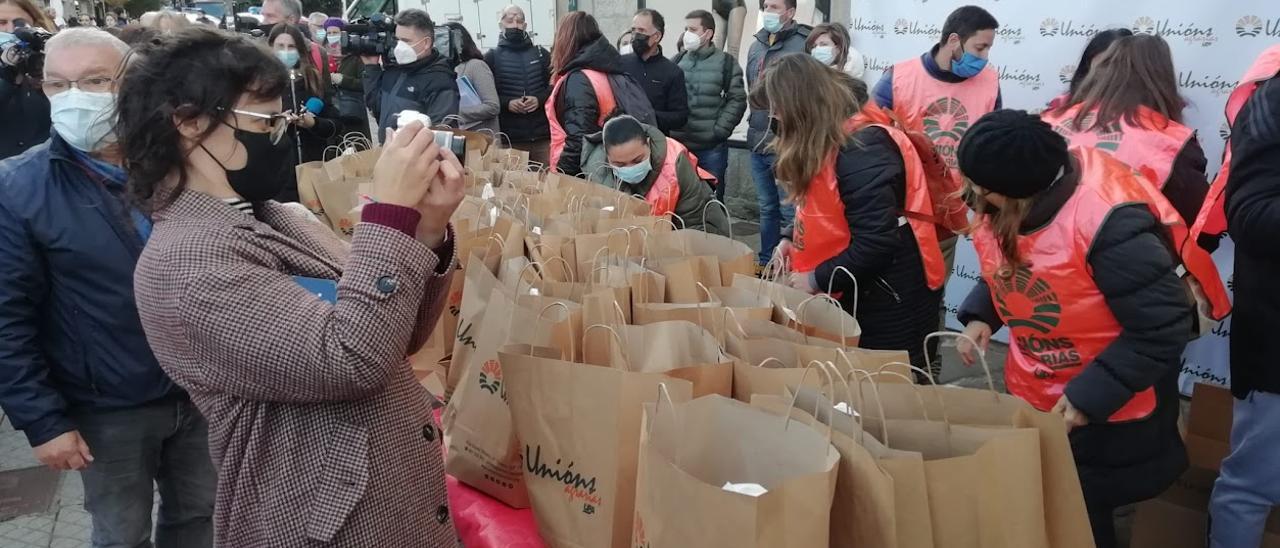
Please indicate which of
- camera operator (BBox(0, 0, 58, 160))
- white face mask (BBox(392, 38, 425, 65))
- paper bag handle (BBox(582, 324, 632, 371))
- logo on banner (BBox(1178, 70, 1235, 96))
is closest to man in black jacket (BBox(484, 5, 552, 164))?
white face mask (BBox(392, 38, 425, 65))

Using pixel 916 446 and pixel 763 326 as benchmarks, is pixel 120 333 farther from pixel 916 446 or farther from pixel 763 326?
pixel 916 446

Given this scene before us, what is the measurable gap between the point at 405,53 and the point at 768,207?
8.70 ft

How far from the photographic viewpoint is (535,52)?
692 centimetres

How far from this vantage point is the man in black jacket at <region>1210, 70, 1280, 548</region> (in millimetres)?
2236

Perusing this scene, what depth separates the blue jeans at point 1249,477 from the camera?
246cm

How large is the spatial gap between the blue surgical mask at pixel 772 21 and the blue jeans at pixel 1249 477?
4413 mm

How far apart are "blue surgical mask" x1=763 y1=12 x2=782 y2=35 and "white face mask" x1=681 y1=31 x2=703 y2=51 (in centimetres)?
62

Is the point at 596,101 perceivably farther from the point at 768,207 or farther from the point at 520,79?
the point at 768,207

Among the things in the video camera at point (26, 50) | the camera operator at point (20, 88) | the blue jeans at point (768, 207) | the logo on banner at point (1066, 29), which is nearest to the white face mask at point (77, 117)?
the video camera at point (26, 50)

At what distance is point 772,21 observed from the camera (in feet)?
21.0

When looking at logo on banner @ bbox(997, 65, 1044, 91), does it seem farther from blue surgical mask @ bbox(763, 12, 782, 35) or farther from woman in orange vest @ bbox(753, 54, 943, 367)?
blue surgical mask @ bbox(763, 12, 782, 35)

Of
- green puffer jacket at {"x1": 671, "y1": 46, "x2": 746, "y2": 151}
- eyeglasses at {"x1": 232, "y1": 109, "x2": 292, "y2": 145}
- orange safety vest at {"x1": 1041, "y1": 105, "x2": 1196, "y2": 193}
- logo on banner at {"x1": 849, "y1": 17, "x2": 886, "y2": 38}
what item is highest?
eyeglasses at {"x1": 232, "y1": 109, "x2": 292, "y2": 145}

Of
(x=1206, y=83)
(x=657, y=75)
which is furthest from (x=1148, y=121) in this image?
(x=657, y=75)

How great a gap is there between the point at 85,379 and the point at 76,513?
1679mm
